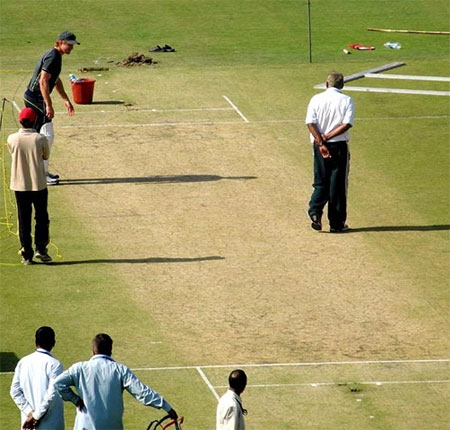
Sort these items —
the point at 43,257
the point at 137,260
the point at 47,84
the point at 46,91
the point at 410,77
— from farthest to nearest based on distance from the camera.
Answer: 1. the point at 410,77
2. the point at 47,84
3. the point at 46,91
4. the point at 137,260
5. the point at 43,257

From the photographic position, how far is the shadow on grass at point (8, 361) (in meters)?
15.6

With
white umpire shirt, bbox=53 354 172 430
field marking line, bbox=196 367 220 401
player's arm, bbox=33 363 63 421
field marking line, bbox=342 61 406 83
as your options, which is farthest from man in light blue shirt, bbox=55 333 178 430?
field marking line, bbox=342 61 406 83

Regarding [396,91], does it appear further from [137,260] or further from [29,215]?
[29,215]

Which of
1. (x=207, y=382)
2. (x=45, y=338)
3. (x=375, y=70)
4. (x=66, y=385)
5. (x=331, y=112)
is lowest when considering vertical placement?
(x=375, y=70)

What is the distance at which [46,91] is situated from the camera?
21.4 m

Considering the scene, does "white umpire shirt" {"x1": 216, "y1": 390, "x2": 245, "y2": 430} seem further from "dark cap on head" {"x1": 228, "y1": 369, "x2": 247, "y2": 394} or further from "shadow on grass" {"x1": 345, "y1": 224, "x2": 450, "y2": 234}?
"shadow on grass" {"x1": 345, "y1": 224, "x2": 450, "y2": 234}

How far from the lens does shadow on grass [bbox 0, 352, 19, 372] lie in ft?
51.2

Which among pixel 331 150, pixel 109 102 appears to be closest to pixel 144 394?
pixel 331 150

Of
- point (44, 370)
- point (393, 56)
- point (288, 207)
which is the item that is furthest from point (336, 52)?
point (44, 370)

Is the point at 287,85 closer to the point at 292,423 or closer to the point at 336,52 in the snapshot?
the point at 336,52

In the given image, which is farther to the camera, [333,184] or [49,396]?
[333,184]

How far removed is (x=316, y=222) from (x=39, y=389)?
8.27 metres

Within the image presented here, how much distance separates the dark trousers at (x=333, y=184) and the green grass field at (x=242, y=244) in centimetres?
31

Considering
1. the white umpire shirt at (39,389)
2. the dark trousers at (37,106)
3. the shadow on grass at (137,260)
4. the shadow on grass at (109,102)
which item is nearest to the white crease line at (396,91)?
the shadow on grass at (109,102)
